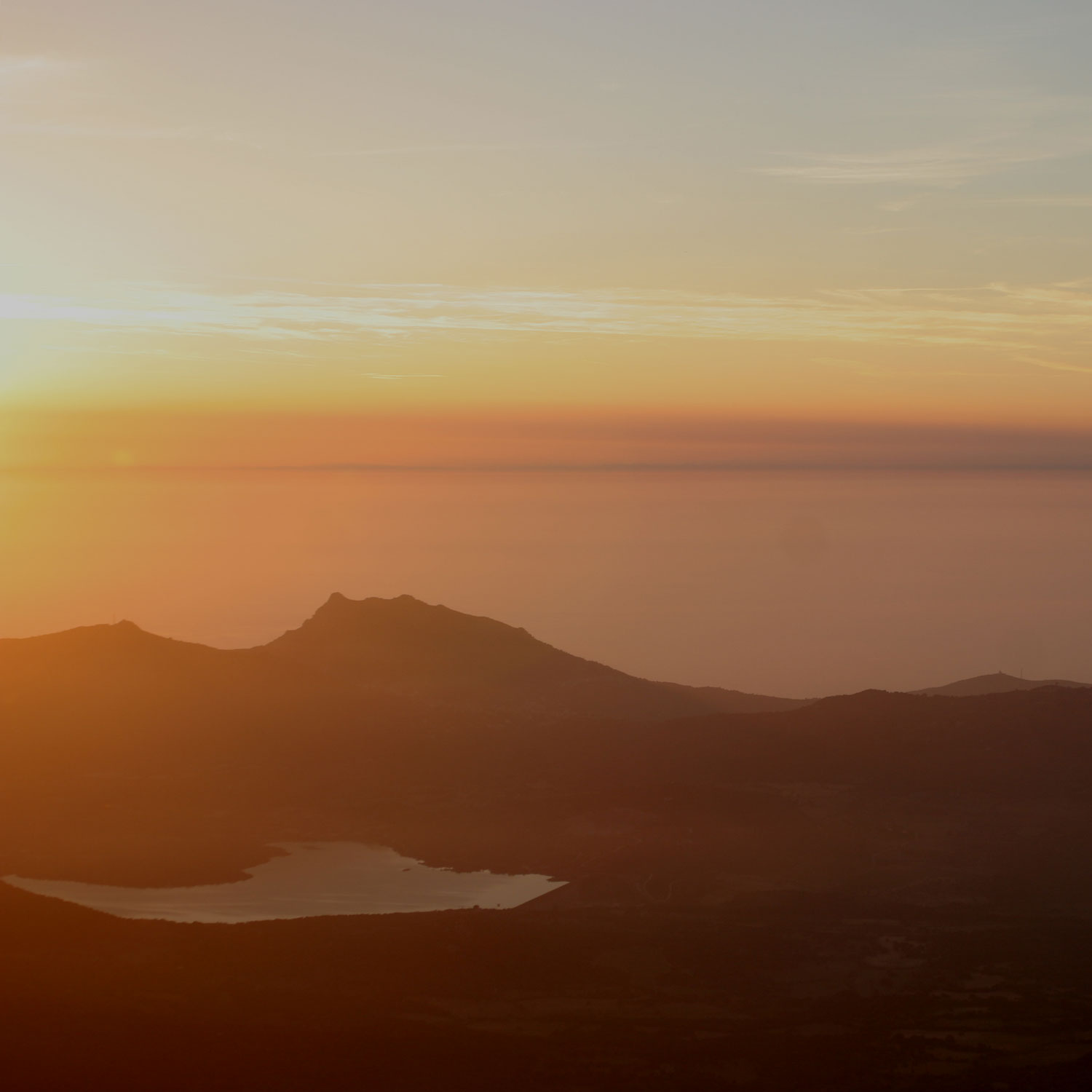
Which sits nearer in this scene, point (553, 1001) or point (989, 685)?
point (553, 1001)

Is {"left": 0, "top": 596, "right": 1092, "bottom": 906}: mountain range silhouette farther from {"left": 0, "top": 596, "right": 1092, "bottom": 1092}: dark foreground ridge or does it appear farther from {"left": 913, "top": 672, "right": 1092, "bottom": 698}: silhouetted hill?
{"left": 913, "top": 672, "right": 1092, "bottom": 698}: silhouetted hill

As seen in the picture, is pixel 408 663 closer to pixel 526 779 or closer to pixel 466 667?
pixel 466 667

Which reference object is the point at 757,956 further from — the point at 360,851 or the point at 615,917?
the point at 360,851

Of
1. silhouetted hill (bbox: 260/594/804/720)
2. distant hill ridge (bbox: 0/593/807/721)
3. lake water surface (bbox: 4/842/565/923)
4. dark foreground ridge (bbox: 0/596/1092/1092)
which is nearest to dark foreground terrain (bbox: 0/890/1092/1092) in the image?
dark foreground ridge (bbox: 0/596/1092/1092)

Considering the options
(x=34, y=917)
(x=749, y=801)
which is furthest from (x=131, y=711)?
(x=749, y=801)

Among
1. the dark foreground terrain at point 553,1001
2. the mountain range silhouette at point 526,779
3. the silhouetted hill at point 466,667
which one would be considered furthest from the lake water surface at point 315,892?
the silhouetted hill at point 466,667

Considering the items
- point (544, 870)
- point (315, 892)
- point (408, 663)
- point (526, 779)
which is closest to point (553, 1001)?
point (544, 870)
